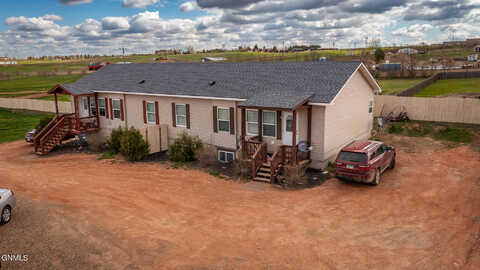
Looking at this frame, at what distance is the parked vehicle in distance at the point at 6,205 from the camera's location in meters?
11.1

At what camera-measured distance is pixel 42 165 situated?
20.8 metres

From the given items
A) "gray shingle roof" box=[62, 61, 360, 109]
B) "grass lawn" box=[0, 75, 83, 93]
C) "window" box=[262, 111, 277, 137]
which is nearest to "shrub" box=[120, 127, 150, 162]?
"gray shingle roof" box=[62, 61, 360, 109]

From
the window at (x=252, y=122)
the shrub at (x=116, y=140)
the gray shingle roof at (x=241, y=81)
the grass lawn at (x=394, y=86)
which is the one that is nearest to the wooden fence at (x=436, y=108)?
the grass lawn at (x=394, y=86)

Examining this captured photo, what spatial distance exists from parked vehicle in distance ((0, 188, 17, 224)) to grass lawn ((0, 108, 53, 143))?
19.7m

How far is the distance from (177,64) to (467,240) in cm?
2175

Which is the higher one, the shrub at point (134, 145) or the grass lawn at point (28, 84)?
the grass lawn at point (28, 84)

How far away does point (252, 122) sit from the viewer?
18984 millimetres

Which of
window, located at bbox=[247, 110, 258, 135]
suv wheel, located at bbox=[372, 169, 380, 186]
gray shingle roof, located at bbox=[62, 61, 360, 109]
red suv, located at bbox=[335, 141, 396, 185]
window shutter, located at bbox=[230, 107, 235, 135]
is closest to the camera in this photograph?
red suv, located at bbox=[335, 141, 396, 185]

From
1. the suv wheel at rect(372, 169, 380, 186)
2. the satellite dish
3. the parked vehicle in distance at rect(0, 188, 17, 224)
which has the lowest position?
the suv wheel at rect(372, 169, 380, 186)

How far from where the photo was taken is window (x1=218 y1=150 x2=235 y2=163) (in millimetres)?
20164

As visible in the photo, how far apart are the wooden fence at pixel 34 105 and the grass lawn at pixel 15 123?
1.04 meters

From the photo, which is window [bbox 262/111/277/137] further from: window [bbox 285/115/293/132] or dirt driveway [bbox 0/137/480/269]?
dirt driveway [bbox 0/137/480/269]

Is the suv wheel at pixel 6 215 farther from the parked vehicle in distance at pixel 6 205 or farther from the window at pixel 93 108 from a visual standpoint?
the window at pixel 93 108

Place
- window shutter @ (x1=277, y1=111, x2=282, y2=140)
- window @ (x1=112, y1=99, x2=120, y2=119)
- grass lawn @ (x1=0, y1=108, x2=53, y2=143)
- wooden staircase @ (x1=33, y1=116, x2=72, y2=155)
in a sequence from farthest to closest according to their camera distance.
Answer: grass lawn @ (x1=0, y1=108, x2=53, y2=143)
window @ (x1=112, y1=99, x2=120, y2=119)
wooden staircase @ (x1=33, y1=116, x2=72, y2=155)
window shutter @ (x1=277, y1=111, x2=282, y2=140)
